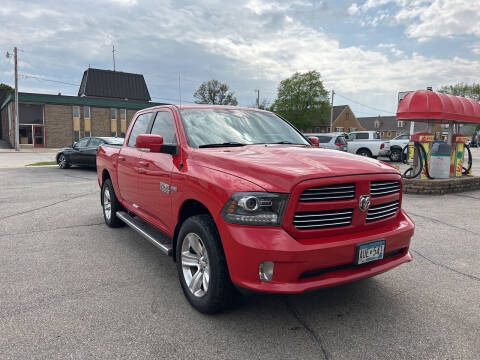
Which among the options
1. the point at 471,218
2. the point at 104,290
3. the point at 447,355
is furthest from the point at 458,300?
the point at 471,218

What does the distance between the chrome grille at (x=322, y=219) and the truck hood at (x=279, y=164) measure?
0.25 m

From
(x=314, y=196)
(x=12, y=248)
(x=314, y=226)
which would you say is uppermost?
(x=314, y=196)

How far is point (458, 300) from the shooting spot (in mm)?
3369

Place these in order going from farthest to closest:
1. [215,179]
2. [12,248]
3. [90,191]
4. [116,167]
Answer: [90,191]
[116,167]
[12,248]
[215,179]

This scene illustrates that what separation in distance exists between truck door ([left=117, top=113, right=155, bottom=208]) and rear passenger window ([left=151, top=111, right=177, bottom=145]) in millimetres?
294

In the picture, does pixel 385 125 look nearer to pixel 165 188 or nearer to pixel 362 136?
pixel 362 136

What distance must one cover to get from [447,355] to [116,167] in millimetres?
4586

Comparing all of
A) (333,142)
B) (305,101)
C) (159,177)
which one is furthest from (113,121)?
(159,177)

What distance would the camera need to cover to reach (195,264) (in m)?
3.15

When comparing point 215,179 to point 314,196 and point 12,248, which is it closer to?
point 314,196

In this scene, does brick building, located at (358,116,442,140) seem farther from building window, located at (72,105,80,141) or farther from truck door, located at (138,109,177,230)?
truck door, located at (138,109,177,230)

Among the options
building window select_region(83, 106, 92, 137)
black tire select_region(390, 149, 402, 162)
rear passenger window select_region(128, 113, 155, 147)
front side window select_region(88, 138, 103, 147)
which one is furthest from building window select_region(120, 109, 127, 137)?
rear passenger window select_region(128, 113, 155, 147)

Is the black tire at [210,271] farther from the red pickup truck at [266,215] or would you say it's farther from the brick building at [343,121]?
the brick building at [343,121]

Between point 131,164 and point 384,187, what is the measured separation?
10.3 ft
